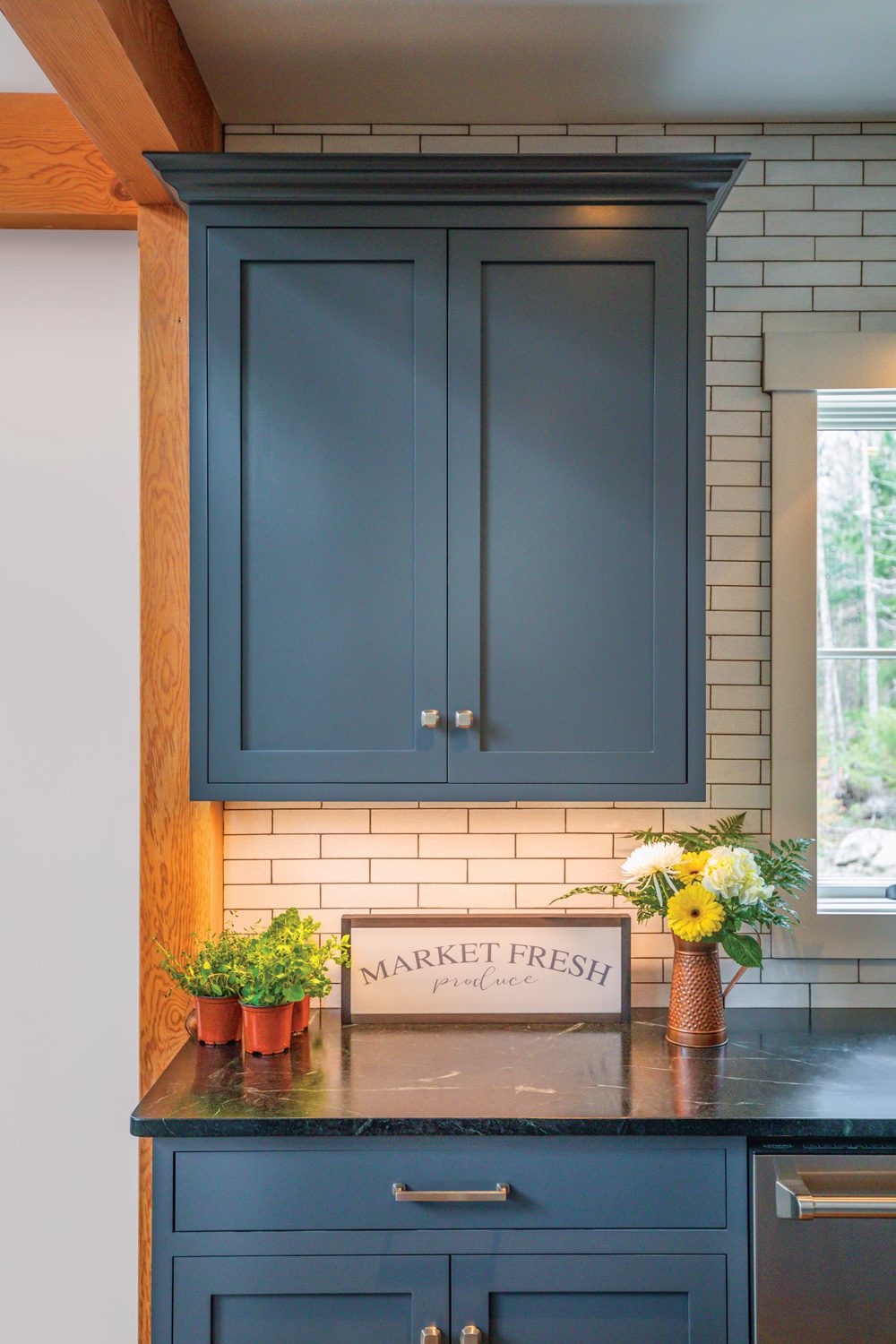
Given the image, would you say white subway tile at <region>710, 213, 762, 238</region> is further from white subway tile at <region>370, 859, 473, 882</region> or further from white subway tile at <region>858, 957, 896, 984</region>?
white subway tile at <region>858, 957, 896, 984</region>

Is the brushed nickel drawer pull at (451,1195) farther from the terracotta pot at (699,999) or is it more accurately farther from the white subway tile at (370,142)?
the white subway tile at (370,142)

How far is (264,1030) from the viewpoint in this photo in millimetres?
1734

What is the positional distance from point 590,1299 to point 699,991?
1.84ft

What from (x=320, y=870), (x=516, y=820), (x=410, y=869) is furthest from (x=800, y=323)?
(x=320, y=870)

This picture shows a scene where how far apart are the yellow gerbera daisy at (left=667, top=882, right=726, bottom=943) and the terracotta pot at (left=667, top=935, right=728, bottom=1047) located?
0.05 m

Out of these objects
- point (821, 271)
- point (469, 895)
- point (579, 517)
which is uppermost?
point (821, 271)

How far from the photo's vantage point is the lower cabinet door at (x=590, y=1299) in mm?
1489

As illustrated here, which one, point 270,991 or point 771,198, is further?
point 771,198

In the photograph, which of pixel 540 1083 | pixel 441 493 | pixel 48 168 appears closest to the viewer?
pixel 540 1083

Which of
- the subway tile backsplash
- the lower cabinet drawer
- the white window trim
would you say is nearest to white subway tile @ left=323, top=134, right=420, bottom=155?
the subway tile backsplash

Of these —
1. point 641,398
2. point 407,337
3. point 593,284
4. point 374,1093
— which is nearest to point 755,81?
point 593,284

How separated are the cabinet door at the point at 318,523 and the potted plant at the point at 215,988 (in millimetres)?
342

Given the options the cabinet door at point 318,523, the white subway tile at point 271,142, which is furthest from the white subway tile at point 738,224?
the white subway tile at point 271,142

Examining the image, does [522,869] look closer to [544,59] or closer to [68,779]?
[68,779]
